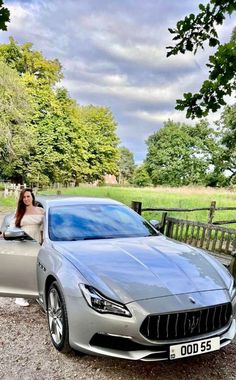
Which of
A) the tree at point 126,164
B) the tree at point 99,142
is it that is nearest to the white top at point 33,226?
the tree at point 99,142

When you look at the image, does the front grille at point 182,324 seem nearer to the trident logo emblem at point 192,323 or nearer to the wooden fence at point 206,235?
the trident logo emblem at point 192,323

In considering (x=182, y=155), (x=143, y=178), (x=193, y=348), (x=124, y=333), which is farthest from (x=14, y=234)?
(x=143, y=178)

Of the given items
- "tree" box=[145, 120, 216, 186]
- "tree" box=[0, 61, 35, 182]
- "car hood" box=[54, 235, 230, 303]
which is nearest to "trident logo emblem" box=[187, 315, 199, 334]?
"car hood" box=[54, 235, 230, 303]

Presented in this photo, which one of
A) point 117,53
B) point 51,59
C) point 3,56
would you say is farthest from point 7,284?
point 51,59

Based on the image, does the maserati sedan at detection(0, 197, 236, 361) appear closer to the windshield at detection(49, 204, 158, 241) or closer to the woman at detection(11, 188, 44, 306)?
the windshield at detection(49, 204, 158, 241)

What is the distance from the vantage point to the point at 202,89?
437cm

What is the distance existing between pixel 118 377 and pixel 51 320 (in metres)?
0.90

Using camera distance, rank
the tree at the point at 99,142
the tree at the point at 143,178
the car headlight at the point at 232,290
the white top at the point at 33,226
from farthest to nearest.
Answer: the tree at the point at 143,178, the tree at the point at 99,142, the white top at the point at 33,226, the car headlight at the point at 232,290

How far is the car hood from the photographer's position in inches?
109

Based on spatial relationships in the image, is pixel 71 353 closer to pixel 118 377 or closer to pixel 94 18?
pixel 118 377

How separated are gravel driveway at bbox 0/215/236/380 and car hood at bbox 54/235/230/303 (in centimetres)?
71

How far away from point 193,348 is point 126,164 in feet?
295

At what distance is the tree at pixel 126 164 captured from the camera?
88869 mm

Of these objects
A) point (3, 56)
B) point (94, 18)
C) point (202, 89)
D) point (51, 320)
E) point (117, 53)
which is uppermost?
point (3, 56)
